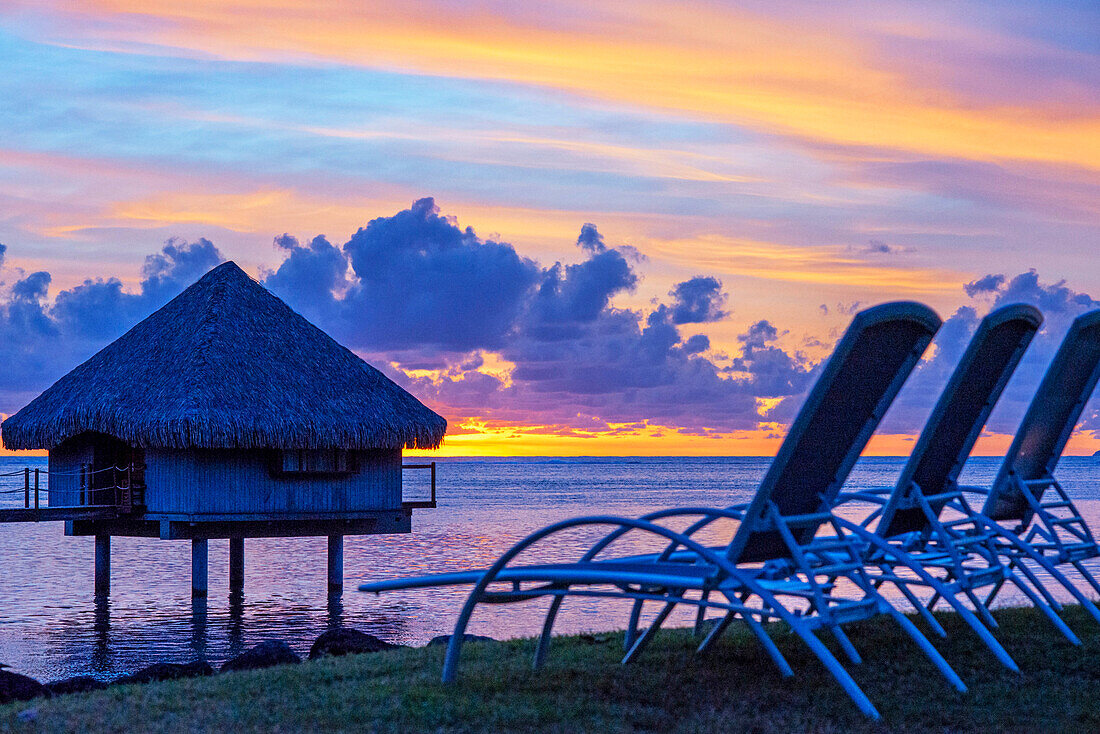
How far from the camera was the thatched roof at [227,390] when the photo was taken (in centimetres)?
1809

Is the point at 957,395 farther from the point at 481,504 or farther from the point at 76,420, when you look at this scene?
the point at 481,504

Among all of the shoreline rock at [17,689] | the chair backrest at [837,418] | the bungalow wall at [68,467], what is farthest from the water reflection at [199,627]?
the chair backrest at [837,418]

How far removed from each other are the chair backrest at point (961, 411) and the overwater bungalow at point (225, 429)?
1320 centimetres

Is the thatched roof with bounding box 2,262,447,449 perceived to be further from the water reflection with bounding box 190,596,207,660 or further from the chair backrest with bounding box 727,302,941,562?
the chair backrest with bounding box 727,302,941,562

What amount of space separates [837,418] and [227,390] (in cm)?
1463

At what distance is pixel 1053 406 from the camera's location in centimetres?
770

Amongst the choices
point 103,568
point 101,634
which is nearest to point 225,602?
point 103,568

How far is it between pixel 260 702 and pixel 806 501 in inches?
114

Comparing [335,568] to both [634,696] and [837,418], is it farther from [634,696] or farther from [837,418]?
[837,418]

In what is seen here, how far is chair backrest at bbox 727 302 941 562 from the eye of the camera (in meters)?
5.21

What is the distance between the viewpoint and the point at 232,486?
734 inches

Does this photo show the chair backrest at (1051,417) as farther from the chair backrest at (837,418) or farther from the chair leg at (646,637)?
the chair leg at (646,637)

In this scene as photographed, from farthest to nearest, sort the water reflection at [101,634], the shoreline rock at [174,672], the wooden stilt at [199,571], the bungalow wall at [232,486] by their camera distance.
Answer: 1. the wooden stilt at [199,571]
2. the bungalow wall at [232,486]
3. the water reflection at [101,634]
4. the shoreline rock at [174,672]

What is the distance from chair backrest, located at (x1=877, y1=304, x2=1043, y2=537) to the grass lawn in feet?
2.96
